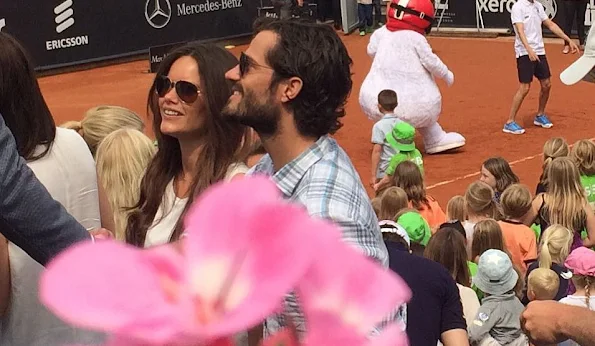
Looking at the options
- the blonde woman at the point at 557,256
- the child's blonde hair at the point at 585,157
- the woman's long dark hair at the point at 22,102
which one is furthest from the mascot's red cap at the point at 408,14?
the woman's long dark hair at the point at 22,102

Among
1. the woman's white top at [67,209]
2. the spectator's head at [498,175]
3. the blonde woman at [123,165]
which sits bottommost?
the spectator's head at [498,175]

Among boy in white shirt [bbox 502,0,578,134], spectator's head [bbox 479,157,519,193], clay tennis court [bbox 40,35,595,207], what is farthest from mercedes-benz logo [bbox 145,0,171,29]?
spectator's head [bbox 479,157,519,193]

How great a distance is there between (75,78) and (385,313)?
16931 mm

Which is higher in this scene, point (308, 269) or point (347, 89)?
point (308, 269)

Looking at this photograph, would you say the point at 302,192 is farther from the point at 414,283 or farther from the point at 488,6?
the point at 488,6

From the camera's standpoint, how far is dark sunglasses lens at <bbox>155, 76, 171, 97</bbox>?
9.07 feet

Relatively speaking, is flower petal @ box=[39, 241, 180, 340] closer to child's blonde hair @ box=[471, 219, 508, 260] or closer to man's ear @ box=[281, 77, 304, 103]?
man's ear @ box=[281, 77, 304, 103]

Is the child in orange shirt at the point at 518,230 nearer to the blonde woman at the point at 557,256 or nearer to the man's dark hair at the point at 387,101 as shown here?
the blonde woman at the point at 557,256

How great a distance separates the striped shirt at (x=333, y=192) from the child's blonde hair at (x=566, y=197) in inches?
151

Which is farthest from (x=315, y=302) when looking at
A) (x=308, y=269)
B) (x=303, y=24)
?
(x=303, y=24)

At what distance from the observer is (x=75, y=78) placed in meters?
16.9

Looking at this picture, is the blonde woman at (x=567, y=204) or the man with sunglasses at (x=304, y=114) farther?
the blonde woman at (x=567, y=204)

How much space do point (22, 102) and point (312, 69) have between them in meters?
0.68

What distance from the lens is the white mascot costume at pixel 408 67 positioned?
401 inches
